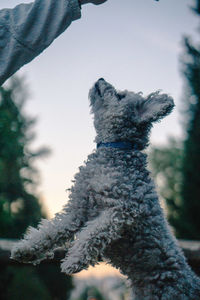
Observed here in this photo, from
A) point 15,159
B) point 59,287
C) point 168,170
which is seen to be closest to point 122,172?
point 15,159

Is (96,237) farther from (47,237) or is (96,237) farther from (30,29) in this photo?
(30,29)

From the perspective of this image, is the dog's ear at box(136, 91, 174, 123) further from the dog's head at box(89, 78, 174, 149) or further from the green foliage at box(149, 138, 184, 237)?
the green foliage at box(149, 138, 184, 237)

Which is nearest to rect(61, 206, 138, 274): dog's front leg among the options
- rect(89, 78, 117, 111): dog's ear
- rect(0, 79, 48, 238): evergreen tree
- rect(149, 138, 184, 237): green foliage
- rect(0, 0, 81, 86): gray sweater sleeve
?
rect(89, 78, 117, 111): dog's ear

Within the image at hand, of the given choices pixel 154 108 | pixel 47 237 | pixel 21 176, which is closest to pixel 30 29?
pixel 154 108

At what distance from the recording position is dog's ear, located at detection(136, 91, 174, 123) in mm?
2488

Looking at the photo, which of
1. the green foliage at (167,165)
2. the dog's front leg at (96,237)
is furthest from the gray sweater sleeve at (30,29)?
the green foliage at (167,165)

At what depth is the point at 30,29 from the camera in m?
2.21

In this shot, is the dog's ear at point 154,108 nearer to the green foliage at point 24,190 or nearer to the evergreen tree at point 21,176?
the green foliage at point 24,190

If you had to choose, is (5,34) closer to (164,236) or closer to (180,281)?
(164,236)

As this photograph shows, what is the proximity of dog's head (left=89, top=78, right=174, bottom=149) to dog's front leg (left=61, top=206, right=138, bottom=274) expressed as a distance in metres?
0.69

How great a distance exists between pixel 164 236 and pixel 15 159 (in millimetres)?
17596

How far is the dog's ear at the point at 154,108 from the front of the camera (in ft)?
8.16

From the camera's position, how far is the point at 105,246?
2.19 metres

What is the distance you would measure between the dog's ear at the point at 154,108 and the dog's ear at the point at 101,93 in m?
0.27
